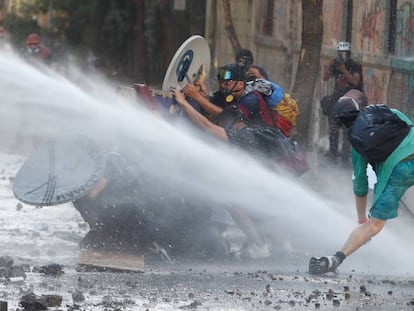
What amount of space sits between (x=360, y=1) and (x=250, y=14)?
326 inches

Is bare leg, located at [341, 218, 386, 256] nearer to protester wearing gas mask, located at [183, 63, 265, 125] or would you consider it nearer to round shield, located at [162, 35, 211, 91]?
protester wearing gas mask, located at [183, 63, 265, 125]

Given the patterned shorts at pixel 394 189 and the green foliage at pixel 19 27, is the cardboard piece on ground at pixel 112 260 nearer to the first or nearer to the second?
the patterned shorts at pixel 394 189

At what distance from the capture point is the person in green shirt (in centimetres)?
1030

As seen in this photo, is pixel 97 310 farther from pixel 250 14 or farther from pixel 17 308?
pixel 250 14

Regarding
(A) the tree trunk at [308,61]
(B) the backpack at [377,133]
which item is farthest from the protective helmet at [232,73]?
(A) the tree trunk at [308,61]

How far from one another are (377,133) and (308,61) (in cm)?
733

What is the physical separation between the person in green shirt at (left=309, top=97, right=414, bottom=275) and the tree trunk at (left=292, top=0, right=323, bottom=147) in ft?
21.9

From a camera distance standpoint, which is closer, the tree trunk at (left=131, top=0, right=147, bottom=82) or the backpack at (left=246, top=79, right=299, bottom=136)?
the backpack at (left=246, top=79, right=299, bottom=136)

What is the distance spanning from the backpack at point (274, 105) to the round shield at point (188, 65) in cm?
80

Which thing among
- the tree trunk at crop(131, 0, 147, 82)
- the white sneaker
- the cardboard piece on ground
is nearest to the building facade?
the tree trunk at crop(131, 0, 147, 82)

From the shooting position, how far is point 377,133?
402 inches

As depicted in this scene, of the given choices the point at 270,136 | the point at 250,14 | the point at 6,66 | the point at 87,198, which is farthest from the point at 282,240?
the point at 250,14

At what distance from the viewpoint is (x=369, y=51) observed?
2006cm

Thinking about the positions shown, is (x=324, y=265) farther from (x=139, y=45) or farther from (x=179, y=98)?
(x=139, y=45)
